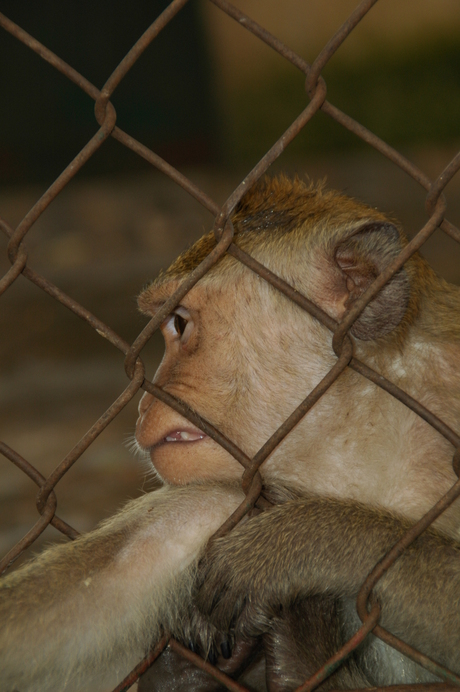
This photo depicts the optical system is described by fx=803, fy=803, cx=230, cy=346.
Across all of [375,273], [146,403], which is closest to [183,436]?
[146,403]

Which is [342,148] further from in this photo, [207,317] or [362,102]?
[207,317]

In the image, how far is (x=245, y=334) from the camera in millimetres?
1946

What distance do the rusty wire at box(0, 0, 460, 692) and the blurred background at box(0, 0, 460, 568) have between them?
6.05 meters

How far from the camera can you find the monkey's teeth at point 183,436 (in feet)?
6.28

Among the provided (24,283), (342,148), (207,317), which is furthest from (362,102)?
(207,317)

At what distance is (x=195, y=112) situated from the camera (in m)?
8.52

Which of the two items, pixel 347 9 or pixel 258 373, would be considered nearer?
pixel 258 373

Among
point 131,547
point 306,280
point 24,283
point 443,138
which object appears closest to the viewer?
point 306,280

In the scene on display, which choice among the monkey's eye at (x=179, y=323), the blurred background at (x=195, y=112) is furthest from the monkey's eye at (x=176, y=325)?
the blurred background at (x=195, y=112)

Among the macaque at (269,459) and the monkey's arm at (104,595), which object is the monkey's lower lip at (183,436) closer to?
the macaque at (269,459)

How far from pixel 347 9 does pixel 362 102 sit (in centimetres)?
95

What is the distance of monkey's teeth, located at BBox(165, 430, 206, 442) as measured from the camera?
191 cm

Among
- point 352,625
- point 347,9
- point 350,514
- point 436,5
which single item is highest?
point 436,5

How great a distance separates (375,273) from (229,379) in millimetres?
467
